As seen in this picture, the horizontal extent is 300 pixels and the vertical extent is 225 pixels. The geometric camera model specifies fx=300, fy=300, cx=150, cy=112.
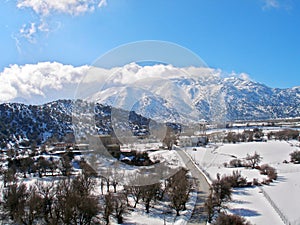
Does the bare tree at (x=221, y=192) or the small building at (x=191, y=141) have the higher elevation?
the small building at (x=191, y=141)

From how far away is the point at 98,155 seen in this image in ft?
73.0

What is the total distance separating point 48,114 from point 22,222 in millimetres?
55755

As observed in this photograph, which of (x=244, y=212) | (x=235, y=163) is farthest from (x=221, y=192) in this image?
(x=235, y=163)

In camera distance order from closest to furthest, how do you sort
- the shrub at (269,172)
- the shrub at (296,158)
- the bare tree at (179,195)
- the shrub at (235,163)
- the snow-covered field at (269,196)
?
the snow-covered field at (269,196)
the bare tree at (179,195)
the shrub at (269,172)
the shrub at (235,163)
the shrub at (296,158)

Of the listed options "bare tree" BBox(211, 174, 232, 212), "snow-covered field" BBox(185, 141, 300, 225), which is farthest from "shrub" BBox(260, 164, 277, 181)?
"bare tree" BBox(211, 174, 232, 212)

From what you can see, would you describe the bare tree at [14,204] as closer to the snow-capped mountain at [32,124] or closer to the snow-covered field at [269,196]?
the snow-covered field at [269,196]

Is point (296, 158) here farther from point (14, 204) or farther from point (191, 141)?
point (14, 204)

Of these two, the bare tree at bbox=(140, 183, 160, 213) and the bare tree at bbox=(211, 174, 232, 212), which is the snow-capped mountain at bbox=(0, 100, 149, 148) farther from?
the bare tree at bbox=(211, 174, 232, 212)

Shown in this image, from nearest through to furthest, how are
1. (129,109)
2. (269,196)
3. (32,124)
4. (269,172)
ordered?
(129,109) < (269,196) < (269,172) < (32,124)

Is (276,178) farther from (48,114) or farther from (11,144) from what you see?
(48,114)

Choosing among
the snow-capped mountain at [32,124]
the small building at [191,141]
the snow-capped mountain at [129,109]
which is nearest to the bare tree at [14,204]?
the snow-capped mountain at [129,109]

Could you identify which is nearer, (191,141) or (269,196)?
(269,196)

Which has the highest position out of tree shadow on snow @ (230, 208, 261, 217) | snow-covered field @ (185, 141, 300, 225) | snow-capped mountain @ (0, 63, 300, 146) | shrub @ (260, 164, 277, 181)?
snow-capped mountain @ (0, 63, 300, 146)

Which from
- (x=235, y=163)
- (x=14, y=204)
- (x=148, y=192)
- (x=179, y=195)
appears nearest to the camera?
(x=14, y=204)
